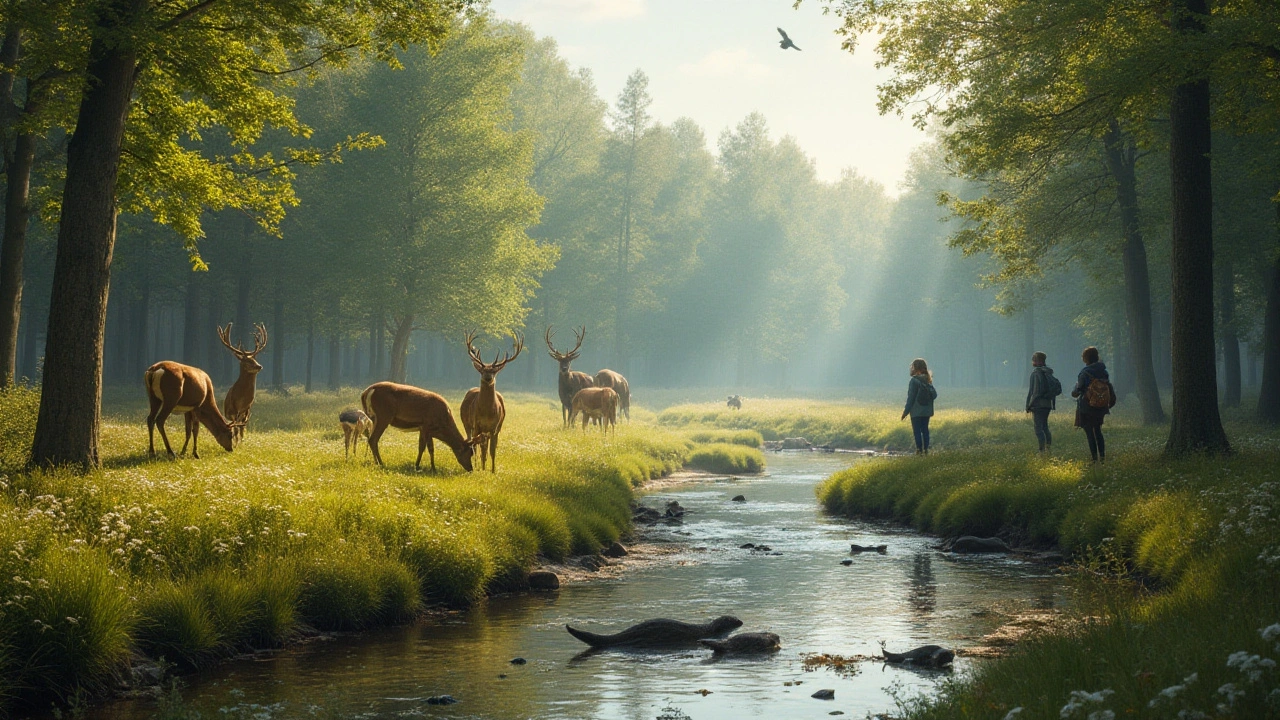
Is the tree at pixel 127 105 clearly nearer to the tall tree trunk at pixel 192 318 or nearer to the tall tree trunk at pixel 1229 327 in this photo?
the tall tree trunk at pixel 1229 327

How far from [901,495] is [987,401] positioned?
118 feet

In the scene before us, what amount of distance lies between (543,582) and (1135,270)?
21.7 meters

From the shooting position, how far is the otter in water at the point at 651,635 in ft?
35.6

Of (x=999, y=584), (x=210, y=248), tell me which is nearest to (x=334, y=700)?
(x=999, y=584)

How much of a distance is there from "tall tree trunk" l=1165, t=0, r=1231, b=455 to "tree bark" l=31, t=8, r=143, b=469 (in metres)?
15.9

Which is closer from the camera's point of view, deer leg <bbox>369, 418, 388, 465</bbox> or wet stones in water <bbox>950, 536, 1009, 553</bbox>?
wet stones in water <bbox>950, 536, 1009, 553</bbox>

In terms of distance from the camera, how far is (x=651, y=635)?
10.9 meters

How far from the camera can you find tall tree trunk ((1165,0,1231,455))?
16.8 meters

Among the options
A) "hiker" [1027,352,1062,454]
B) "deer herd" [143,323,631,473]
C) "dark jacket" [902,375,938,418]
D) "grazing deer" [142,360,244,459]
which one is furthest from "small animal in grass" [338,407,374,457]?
"hiker" [1027,352,1062,454]

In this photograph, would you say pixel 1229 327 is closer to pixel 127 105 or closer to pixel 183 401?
pixel 183 401

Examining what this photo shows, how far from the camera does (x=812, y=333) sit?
87750 millimetres

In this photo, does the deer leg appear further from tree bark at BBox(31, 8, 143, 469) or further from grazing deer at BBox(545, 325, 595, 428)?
grazing deer at BBox(545, 325, 595, 428)

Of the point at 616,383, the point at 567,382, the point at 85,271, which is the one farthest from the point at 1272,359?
the point at 85,271

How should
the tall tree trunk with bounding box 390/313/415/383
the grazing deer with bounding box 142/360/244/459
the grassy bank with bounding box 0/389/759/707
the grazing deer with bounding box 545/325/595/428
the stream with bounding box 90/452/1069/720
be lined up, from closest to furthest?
the stream with bounding box 90/452/1069/720
the grassy bank with bounding box 0/389/759/707
the grazing deer with bounding box 142/360/244/459
the grazing deer with bounding box 545/325/595/428
the tall tree trunk with bounding box 390/313/415/383
